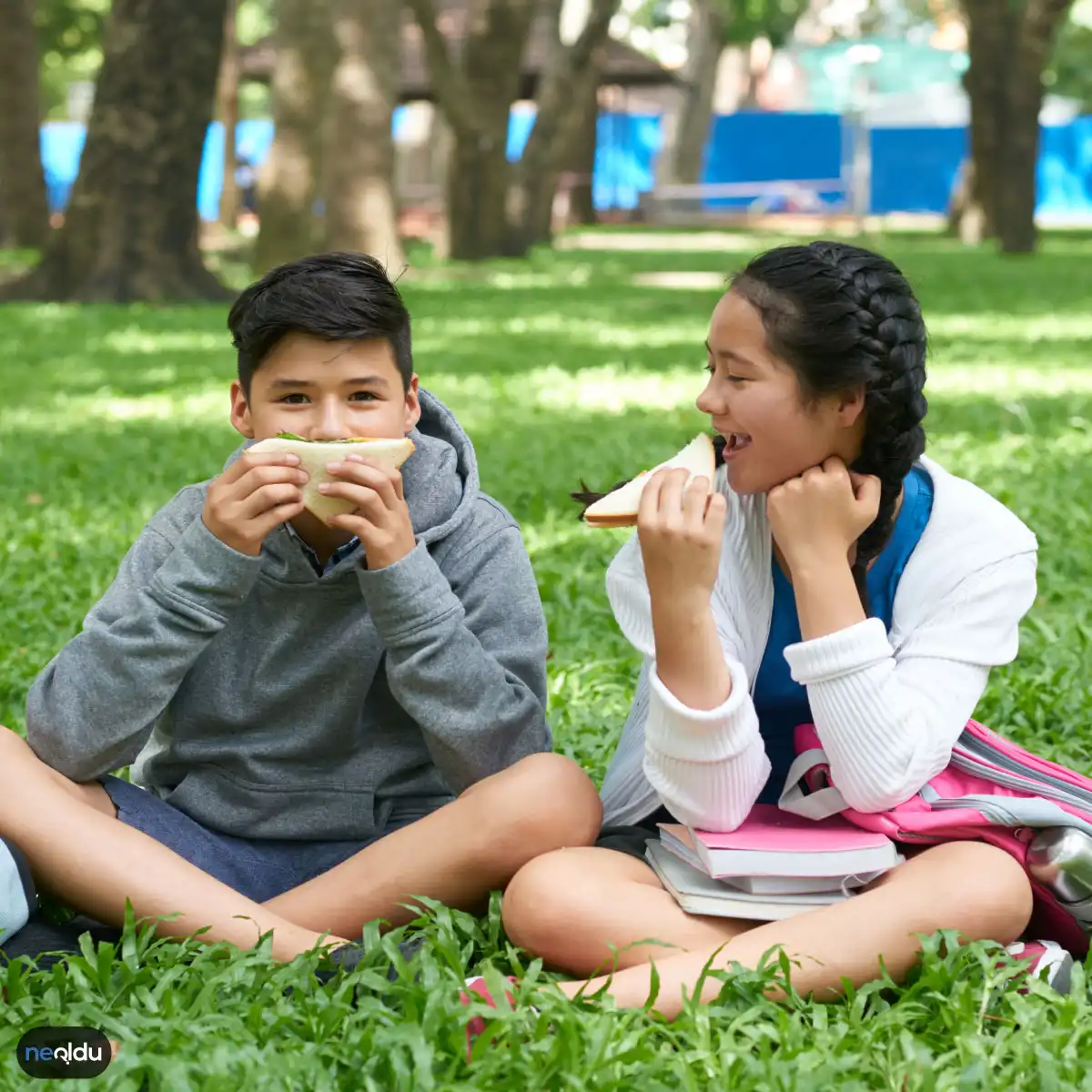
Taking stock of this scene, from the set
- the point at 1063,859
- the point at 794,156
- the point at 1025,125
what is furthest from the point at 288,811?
the point at 794,156

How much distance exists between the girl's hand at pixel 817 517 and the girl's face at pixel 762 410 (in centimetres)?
6

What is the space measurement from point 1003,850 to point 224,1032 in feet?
3.74

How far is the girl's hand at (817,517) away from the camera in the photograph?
8.93 feet

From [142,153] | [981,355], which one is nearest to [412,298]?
[142,153]

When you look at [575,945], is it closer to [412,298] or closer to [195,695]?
[195,695]

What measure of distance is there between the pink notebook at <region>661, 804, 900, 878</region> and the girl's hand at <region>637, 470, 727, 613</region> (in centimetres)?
35

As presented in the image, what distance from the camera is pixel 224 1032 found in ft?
8.02

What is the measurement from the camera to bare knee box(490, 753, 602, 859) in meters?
2.80

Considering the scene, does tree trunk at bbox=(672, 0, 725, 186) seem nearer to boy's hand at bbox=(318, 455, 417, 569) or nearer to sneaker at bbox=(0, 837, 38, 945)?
boy's hand at bbox=(318, 455, 417, 569)

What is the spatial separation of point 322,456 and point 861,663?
0.87 metres

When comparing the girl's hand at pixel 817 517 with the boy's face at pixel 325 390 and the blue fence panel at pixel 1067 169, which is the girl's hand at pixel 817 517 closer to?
the boy's face at pixel 325 390

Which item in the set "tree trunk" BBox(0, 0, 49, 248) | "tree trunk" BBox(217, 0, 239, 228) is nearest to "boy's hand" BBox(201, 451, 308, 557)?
"tree trunk" BBox(0, 0, 49, 248)

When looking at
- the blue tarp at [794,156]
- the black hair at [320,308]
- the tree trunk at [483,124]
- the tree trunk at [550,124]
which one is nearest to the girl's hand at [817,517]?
the black hair at [320,308]

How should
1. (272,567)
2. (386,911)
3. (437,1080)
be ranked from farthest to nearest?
(272,567) < (386,911) < (437,1080)
